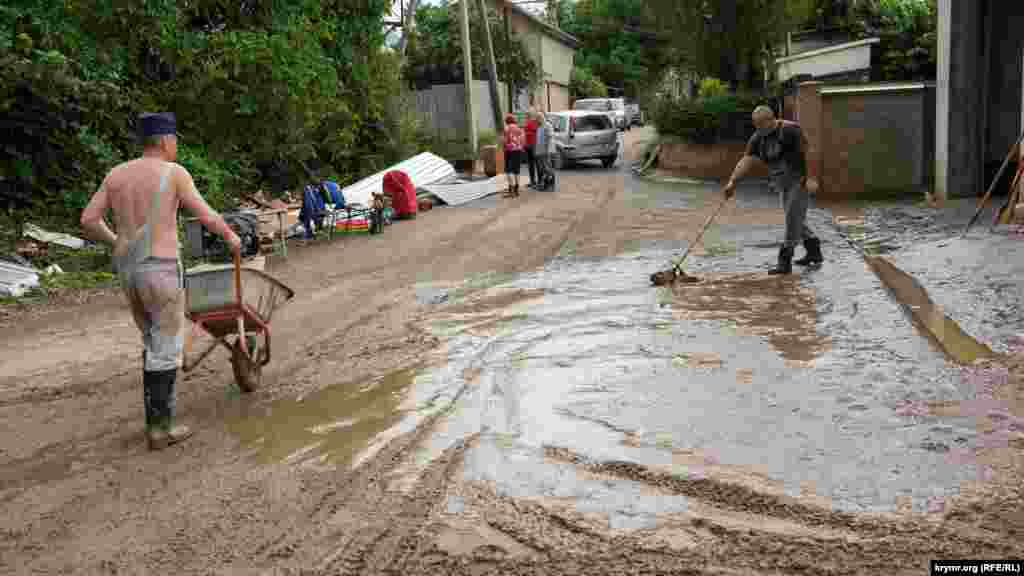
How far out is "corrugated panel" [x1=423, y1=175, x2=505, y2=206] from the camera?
21141 millimetres

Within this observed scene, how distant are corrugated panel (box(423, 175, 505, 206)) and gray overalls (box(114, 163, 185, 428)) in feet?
50.1

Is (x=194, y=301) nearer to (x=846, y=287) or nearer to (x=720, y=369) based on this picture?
(x=720, y=369)

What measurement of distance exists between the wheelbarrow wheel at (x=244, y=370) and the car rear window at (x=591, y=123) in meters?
23.0

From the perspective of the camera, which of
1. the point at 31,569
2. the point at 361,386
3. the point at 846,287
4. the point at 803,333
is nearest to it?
the point at 31,569

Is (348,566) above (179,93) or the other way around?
the other way around

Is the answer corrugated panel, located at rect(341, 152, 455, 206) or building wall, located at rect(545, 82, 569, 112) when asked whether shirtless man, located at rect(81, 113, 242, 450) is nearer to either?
corrugated panel, located at rect(341, 152, 455, 206)

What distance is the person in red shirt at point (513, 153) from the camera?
21484 mm

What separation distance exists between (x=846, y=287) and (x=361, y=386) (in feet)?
16.5

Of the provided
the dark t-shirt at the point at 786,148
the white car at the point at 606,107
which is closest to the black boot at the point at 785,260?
the dark t-shirt at the point at 786,148

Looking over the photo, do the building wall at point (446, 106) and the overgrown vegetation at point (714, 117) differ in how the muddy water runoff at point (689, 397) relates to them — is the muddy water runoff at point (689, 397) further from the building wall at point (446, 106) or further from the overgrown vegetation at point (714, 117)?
the building wall at point (446, 106)

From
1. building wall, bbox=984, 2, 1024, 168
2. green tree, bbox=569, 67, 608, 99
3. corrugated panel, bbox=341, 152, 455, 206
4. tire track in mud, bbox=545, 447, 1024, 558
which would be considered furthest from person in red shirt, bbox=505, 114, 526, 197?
green tree, bbox=569, 67, 608, 99

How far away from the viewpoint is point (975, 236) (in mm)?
11227

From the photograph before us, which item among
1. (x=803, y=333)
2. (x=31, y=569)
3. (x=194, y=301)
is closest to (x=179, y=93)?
(x=194, y=301)

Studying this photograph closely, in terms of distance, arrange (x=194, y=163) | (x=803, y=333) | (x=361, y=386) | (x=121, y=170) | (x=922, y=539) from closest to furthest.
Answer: (x=922, y=539)
(x=121, y=170)
(x=361, y=386)
(x=803, y=333)
(x=194, y=163)
